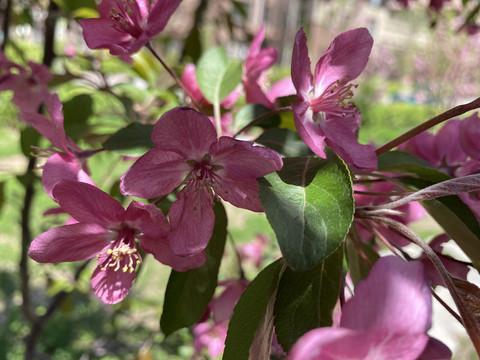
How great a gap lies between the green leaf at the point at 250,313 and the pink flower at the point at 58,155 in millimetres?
268

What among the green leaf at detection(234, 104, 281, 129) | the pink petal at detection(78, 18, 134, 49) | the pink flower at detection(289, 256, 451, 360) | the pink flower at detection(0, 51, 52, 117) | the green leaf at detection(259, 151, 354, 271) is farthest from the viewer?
the pink flower at detection(0, 51, 52, 117)

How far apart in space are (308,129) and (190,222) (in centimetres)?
19

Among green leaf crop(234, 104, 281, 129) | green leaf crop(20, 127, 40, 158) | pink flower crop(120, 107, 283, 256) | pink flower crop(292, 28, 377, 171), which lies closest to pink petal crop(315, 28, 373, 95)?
pink flower crop(292, 28, 377, 171)

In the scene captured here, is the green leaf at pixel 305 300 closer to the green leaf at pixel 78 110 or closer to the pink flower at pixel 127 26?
the pink flower at pixel 127 26

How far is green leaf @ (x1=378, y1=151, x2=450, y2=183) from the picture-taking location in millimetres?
637

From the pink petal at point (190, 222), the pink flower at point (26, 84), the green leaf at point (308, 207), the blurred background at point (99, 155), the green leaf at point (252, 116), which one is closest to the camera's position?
the green leaf at point (308, 207)

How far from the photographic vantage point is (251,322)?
0.55m

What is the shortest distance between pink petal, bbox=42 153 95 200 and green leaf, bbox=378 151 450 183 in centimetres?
44

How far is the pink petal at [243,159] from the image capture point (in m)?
0.49

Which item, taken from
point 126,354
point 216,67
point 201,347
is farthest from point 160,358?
point 216,67

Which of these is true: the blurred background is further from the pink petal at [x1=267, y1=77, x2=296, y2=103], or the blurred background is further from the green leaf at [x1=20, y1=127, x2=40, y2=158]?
the pink petal at [x1=267, y1=77, x2=296, y2=103]

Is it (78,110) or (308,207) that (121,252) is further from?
(78,110)

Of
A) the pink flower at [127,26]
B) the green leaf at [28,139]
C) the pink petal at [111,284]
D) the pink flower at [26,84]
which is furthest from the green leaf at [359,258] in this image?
the green leaf at [28,139]

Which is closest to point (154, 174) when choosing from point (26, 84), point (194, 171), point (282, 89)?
point (194, 171)
